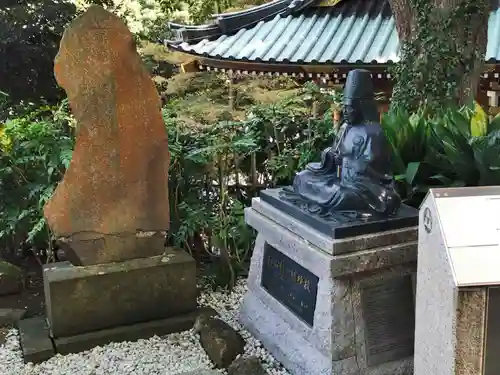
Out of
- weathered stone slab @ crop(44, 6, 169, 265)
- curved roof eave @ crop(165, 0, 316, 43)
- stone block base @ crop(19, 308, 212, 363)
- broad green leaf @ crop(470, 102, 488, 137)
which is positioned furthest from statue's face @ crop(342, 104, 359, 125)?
curved roof eave @ crop(165, 0, 316, 43)

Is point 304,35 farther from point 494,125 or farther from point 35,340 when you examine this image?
point 35,340

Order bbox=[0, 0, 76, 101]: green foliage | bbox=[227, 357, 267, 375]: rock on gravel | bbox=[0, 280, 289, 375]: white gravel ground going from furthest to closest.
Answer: bbox=[0, 0, 76, 101]: green foliage → bbox=[0, 280, 289, 375]: white gravel ground → bbox=[227, 357, 267, 375]: rock on gravel

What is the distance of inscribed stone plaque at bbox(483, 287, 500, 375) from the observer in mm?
2077

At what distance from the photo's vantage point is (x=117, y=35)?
3.60 meters

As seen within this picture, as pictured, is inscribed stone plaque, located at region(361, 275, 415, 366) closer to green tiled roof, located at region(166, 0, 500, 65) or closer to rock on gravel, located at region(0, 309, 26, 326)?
rock on gravel, located at region(0, 309, 26, 326)

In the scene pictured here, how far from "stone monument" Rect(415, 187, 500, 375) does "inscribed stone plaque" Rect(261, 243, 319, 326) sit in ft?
2.95

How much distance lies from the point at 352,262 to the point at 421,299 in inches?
22.7

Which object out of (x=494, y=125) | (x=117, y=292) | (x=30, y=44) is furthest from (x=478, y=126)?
(x=30, y=44)

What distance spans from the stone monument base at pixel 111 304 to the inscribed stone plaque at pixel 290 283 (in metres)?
0.59

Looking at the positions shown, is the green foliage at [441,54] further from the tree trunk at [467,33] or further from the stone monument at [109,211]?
the stone monument at [109,211]

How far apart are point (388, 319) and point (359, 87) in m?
1.26

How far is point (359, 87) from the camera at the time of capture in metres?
3.06

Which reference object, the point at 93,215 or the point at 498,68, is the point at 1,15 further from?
the point at 498,68

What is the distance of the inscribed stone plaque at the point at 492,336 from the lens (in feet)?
6.81
